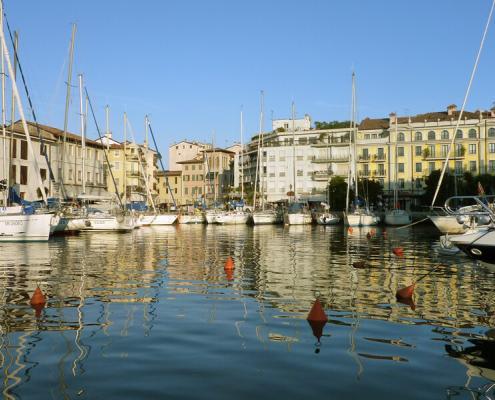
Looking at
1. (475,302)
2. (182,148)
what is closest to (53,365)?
(475,302)

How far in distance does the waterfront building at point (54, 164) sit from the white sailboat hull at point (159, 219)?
7.65 meters

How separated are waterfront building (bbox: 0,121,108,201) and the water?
41.8m

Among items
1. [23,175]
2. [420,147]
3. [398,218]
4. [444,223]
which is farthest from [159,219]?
[420,147]

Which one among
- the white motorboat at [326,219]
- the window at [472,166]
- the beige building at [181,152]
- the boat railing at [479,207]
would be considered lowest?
the white motorboat at [326,219]

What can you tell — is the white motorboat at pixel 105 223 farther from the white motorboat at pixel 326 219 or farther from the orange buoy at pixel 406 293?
the orange buoy at pixel 406 293

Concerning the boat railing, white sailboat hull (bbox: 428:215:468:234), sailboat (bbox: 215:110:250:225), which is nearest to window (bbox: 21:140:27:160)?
sailboat (bbox: 215:110:250:225)

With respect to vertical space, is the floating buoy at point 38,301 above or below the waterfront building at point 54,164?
below

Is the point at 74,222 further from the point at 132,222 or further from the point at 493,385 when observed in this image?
the point at 493,385

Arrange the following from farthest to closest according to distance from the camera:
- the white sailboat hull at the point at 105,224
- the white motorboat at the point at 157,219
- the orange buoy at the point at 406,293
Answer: the white motorboat at the point at 157,219
the white sailboat hull at the point at 105,224
the orange buoy at the point at 406,293

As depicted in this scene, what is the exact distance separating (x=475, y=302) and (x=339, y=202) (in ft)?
266

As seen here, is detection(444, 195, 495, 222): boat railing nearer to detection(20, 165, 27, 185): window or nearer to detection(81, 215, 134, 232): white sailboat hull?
detection(81, 215, 134, 232): white sailboat hull

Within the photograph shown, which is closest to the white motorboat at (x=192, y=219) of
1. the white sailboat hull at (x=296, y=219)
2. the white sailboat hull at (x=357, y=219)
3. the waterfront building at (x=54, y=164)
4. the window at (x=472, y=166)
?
the waterfront building at (x=54, y=164)

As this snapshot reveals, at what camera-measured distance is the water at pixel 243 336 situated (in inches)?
299

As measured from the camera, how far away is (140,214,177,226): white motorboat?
7098cm
